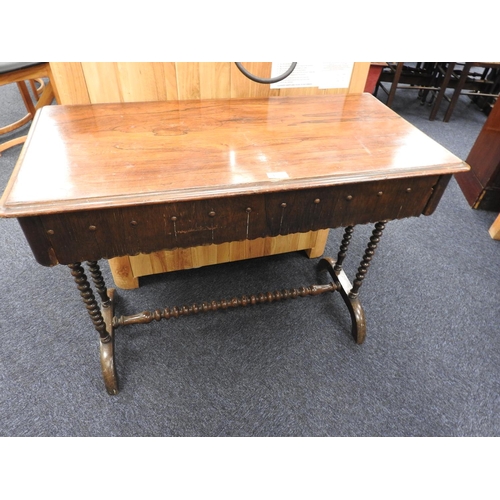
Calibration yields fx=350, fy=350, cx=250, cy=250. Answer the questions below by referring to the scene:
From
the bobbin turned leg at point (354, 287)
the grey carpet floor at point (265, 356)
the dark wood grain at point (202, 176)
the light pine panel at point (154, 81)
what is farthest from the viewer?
the bobbin turned leg at point (354, 287)

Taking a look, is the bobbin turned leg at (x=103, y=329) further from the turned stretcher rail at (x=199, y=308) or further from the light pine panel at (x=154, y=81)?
the light pine panel at (x=154, y=81)

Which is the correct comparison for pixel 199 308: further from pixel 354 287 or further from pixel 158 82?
pixel 158 82

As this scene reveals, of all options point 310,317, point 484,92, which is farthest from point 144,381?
point 484,92

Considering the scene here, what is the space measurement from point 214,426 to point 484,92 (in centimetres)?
421

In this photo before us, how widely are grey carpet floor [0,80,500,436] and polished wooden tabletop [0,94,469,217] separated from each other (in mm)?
120

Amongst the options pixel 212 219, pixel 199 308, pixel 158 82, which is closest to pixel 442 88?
pixel 158 82

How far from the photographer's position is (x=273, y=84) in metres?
1.34

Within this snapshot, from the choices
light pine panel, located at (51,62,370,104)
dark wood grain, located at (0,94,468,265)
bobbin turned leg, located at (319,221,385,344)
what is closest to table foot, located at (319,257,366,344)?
bobbin turned leg, located at (319,221,385,344)

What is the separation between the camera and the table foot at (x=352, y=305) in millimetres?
1478

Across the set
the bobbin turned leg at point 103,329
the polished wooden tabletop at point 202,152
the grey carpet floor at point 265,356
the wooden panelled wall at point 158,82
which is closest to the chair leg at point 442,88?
the grey carpet floor at point 265,356

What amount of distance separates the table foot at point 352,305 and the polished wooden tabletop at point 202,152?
701 mm

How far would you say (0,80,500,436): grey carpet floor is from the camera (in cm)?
124

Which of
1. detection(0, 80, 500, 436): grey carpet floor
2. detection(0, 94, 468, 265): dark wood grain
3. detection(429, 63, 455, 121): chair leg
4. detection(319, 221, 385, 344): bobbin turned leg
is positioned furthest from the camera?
detection(429, 63, 455, 121): chair leg

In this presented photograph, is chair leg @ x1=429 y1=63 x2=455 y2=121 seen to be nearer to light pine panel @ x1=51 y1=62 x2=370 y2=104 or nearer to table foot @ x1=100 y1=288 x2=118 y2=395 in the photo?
light pine panel @ x1=51 y1=62 x2=370 y2=104
